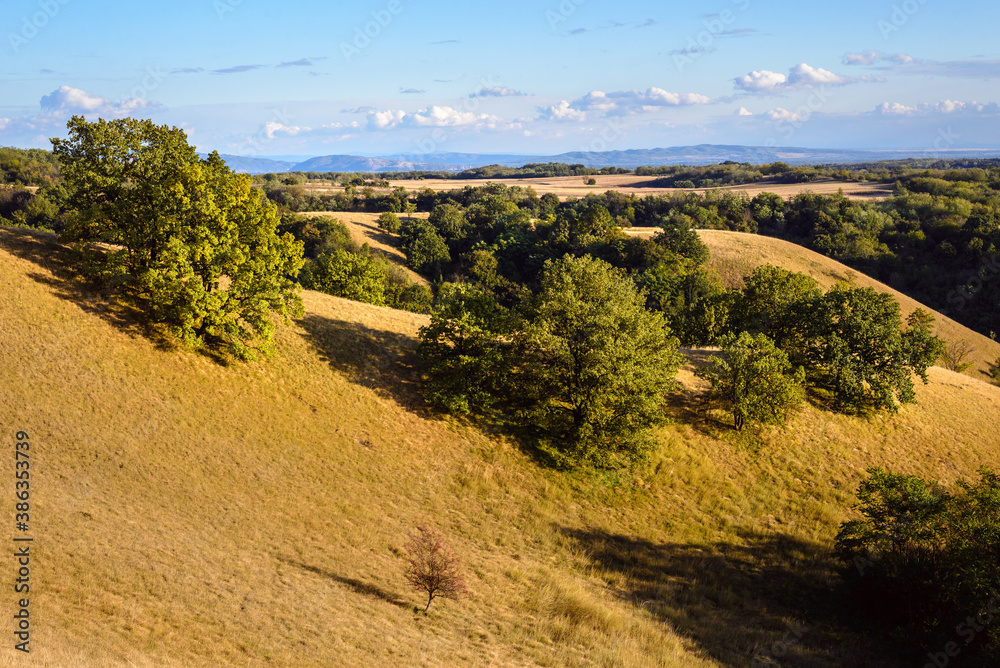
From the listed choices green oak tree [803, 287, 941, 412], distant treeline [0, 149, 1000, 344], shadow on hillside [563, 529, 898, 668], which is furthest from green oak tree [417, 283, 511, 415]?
distant treeline [0, 149, 1000, 344]

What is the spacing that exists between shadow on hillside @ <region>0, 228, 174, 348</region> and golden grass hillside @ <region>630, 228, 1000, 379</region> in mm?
78180

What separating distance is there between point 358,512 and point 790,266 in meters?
84.8

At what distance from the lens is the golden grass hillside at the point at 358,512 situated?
54.6 ft

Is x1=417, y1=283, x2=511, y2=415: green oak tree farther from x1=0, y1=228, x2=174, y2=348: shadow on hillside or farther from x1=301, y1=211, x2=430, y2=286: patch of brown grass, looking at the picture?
x1=301, y1=211, x2=430, y2=286: patch of brown grass

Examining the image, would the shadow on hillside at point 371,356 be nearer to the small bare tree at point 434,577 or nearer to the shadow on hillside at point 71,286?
the shadow on hillside at point 71,286

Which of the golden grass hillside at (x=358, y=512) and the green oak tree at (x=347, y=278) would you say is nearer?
the golden grass hillside at (x=358, y=512)

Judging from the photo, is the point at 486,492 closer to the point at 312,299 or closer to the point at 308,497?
the point at 308,497

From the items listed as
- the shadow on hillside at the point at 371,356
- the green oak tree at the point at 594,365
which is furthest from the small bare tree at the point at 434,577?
the shadow on hillside at the point at 371,356

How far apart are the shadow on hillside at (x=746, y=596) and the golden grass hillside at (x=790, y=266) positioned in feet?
211

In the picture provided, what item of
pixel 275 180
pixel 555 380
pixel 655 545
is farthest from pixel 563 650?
pixel 275 180

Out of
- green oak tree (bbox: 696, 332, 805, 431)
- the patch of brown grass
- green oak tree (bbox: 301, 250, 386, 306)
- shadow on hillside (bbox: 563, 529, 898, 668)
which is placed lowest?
shadow on hillside (bbox: 563, 529, 898, 668)

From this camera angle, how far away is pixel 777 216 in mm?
126750

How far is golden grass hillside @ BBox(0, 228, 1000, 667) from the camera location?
16.7m

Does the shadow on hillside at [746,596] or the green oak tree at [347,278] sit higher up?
the green oak tree at [347,278]
